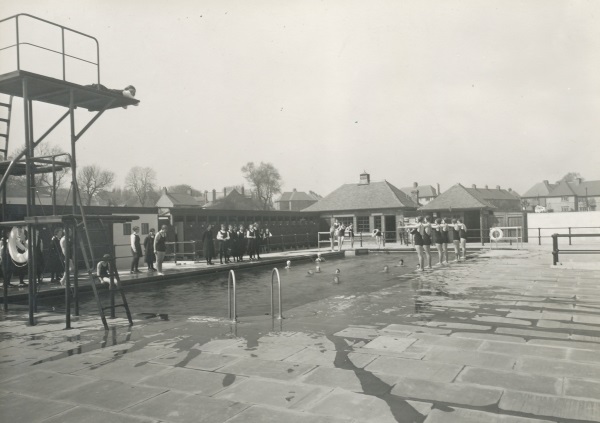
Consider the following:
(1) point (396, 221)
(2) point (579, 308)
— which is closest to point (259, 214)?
(1) point (396, 221)

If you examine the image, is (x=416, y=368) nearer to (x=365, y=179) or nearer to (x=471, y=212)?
(x=471, y=212)

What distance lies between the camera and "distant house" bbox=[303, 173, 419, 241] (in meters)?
38.0

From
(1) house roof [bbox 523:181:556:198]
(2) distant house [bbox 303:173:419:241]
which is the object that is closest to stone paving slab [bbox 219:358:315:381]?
(2) distant house [bbox 303:173:419:241]

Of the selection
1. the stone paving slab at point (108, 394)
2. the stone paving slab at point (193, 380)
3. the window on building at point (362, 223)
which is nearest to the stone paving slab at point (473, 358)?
the stone paving slab at point (193, 380)

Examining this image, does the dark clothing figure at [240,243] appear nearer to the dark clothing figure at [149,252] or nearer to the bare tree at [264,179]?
the dark clothing figure at [149,252]

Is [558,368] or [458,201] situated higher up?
[458,201]

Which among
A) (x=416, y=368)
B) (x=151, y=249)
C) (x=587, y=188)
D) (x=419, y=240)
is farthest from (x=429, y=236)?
(x=587, y=188)

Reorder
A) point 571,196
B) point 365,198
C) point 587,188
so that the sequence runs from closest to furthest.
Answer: point 365,198
point 587,188
point 571,196

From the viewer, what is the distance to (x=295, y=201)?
96.0 metres

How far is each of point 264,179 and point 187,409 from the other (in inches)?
2743

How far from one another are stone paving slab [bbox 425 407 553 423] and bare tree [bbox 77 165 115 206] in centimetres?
5841

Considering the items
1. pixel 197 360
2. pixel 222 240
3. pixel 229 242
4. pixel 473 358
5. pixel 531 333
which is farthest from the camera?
pixel 229 242

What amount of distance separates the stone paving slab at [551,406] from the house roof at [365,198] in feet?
111

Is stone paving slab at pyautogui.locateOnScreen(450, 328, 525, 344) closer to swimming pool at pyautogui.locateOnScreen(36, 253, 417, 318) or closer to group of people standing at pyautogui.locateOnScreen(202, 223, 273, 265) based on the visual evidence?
swimming pool at pyautogui.locateOnScreen(36, 253, 417, 318)
